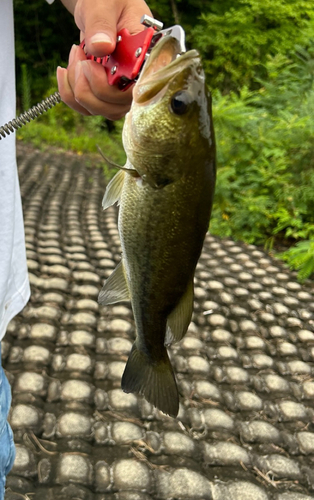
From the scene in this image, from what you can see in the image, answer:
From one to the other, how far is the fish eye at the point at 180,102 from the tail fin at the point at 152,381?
60 centimetres

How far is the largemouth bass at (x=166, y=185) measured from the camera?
85cm

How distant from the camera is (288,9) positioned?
9648mm

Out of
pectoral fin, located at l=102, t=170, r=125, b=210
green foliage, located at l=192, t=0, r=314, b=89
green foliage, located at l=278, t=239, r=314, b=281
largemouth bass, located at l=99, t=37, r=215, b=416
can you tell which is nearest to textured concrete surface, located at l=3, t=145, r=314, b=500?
green foliage, located at l=278, t=239, r=314, b=281

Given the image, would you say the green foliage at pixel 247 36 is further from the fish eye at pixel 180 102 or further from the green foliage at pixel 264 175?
the fish eye at pixel 180 102

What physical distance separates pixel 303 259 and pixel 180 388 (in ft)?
6.84

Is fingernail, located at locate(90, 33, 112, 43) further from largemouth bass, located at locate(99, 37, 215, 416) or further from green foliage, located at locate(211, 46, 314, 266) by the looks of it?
green foliage, located at locate(211, 46, 314, 266)

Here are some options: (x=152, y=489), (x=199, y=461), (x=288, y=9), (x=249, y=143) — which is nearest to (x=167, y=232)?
(x=152, y=489)

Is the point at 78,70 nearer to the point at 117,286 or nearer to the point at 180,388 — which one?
the point at 117,286

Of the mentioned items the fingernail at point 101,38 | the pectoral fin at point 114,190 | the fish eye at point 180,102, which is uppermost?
the fingernail at point 101,38

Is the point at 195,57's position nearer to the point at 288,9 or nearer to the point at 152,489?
the point at 152,489

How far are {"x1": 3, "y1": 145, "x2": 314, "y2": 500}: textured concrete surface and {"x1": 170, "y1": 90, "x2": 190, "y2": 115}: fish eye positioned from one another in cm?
182

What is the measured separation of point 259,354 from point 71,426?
1.47 m

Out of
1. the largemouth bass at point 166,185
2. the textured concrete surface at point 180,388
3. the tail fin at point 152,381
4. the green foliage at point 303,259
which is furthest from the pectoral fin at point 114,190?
the green foliage at point 303,259

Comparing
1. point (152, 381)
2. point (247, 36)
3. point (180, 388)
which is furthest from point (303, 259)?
point (247, 36)
